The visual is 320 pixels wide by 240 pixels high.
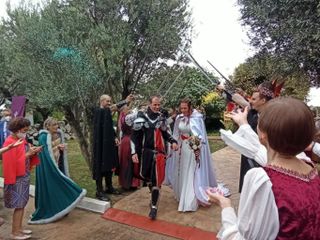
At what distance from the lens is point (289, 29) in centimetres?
645

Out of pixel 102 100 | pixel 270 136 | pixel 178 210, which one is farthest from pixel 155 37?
pixel 270 136

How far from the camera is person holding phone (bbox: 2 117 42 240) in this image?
449cm

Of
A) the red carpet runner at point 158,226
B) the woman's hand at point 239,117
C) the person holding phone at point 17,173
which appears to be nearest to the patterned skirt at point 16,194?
the person holding phone at point 17,173

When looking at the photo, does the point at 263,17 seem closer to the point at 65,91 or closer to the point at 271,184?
the point at 65,91

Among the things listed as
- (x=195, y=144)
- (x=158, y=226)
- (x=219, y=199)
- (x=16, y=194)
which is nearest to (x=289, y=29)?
(x=195, y=144)

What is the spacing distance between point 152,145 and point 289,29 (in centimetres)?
337

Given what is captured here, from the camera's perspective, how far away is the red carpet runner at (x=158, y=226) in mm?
4652

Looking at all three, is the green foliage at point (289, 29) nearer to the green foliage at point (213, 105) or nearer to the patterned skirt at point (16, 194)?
the patterned skirt at point (16, 194)

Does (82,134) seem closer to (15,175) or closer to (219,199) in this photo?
(15,175)

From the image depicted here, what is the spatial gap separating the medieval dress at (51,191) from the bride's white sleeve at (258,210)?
13.7ft

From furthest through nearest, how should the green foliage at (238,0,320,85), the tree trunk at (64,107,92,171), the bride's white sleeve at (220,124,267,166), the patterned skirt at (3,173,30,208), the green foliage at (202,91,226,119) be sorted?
the green foliage at (202,91,226,119) < the tree trunk at (64,107,92,171) < the green foliage at (238,0,320,85) < the patterned skirt at (3,173,30,208) < the bride's white sleeve at (220,124,267,166)

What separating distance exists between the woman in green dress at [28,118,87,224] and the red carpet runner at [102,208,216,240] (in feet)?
1.96

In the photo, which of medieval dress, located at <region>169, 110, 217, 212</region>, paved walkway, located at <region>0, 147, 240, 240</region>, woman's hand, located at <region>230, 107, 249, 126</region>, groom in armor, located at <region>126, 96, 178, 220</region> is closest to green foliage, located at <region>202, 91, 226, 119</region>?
paved walkway, located at <region>0, 147, 240, 240</region>

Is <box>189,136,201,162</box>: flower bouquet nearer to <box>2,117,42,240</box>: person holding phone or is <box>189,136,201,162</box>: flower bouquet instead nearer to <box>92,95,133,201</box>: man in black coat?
<box>92,95,133,201</box>: man in black coat
